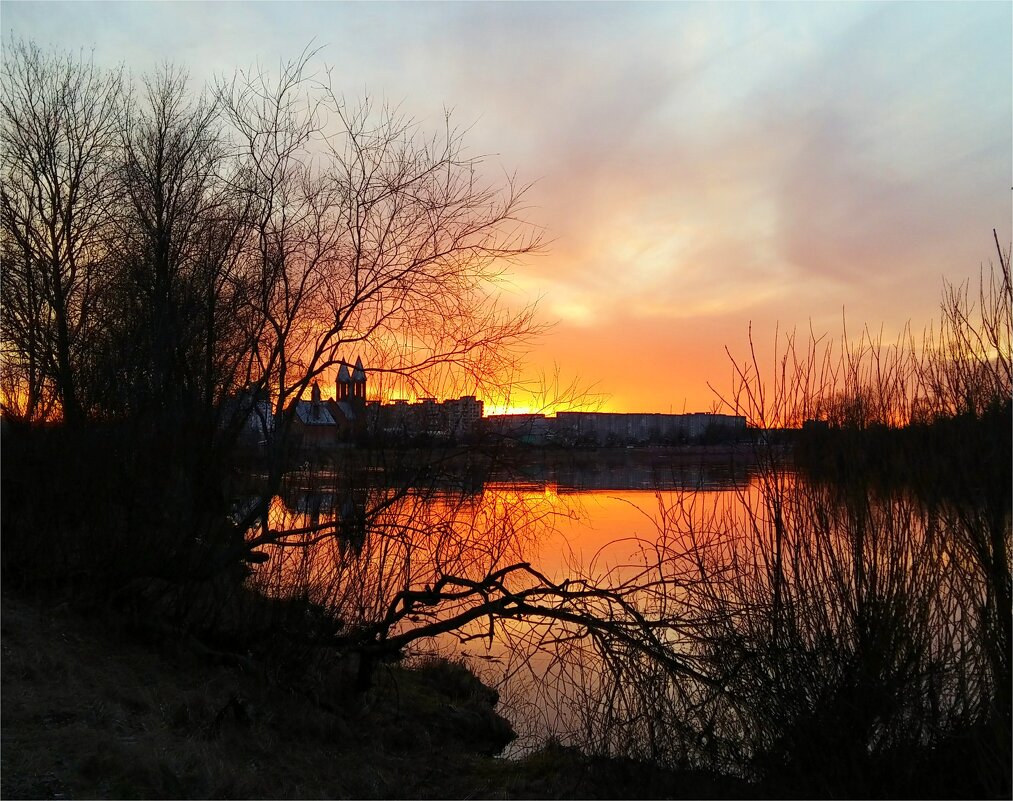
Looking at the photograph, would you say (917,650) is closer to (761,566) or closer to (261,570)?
(761,566)

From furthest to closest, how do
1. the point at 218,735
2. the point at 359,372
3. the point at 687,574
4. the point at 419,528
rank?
the point at 359,372 < the point at 419,528 < the point at 687,574 < the point at 218,735

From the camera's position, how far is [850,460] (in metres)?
7.09

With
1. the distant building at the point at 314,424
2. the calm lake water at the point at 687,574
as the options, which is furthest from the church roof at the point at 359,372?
the calm lake water at the point at 687,574

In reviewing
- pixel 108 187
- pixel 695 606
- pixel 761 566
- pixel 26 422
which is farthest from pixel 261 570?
pixel 108 187

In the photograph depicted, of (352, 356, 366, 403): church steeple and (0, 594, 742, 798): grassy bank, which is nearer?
(0, 594, 742, 798): grassy bank

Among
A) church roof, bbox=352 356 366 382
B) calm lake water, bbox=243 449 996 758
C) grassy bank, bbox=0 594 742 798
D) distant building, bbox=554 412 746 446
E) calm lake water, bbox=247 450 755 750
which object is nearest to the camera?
grassy bank, bbox=0 594 742 798

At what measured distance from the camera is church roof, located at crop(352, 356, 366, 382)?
11022 millimetres

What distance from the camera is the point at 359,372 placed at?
11.1 m

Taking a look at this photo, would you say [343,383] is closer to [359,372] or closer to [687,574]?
[359,372]

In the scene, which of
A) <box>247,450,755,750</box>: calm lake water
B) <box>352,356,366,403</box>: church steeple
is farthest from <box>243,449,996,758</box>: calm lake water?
<box>352,356,366,403</box>: church steeple

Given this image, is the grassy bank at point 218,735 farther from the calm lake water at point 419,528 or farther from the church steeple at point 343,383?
the church steeple at point 343,383

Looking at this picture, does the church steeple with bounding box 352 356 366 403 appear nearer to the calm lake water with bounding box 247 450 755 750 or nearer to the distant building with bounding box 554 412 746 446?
the calm lake water with bounding box 247 450 755 750

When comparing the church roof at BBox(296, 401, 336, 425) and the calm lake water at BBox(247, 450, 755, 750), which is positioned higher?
the church roof at BBox(296, 401, 336, 425)

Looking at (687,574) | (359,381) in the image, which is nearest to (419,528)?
(359,381)
